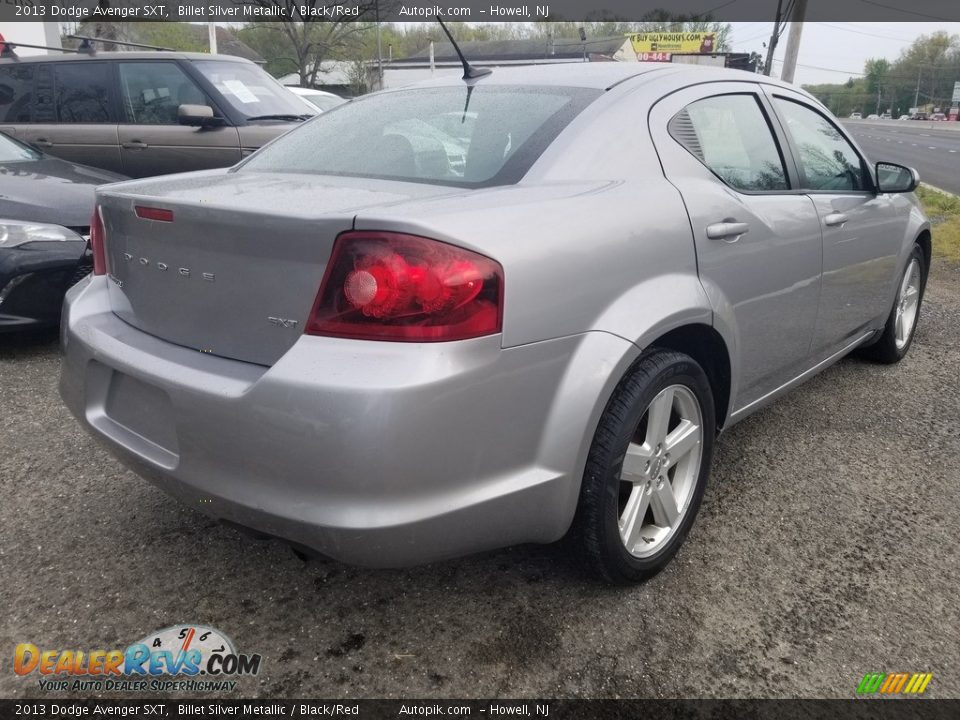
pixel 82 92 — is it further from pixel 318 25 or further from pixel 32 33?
pixel 318 25

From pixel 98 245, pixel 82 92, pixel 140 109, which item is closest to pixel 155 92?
pixel 140 109

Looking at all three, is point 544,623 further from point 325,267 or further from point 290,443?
point 325,267

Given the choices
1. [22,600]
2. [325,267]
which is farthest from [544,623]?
[22,600]

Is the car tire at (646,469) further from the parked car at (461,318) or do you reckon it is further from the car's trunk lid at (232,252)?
the car's trunk lid at (232,252)

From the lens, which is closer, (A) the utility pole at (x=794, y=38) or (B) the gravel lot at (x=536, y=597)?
(B) the gravel lot at (x=536, y=597)

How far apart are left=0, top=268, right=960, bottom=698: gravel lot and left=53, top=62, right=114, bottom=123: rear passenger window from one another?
4.22 m

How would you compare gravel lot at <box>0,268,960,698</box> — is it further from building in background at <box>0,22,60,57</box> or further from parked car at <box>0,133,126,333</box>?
building in background at <box>0,22,60,57</box>

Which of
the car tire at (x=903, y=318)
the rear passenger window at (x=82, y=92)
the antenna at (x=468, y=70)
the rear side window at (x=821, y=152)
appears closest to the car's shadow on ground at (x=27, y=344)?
the rear passenger window at (x=82, y=92)

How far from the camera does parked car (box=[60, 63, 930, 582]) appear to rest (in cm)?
172

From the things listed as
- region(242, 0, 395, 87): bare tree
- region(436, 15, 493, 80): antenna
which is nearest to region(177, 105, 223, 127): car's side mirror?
region(436, 15, 493, 80): antenna

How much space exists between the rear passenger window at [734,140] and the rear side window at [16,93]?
6.07m

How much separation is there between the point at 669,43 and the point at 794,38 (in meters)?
45.9

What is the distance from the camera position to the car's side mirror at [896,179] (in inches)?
143

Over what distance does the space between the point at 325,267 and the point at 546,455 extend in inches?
27.2
